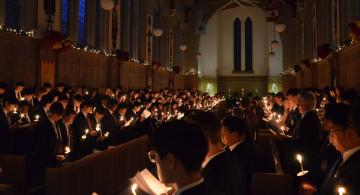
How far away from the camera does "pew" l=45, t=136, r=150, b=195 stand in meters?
5.99

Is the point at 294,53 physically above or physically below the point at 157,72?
above

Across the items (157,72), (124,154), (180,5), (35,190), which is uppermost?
(180,5)

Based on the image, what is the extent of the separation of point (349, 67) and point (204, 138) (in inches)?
678

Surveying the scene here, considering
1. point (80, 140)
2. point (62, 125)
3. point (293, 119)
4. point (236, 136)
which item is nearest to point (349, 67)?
point (293, 119)

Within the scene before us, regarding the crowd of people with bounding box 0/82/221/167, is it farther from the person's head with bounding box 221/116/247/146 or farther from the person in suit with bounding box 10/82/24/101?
the person's head with bounding box 221/116/247/146

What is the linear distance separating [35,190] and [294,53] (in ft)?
130

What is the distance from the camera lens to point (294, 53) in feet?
144

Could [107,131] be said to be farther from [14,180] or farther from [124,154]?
[14,180]

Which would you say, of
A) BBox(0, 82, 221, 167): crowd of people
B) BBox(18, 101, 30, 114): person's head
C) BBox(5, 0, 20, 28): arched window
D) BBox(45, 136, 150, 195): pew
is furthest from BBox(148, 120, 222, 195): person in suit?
BBox(5, 0, 20, 28): arched window

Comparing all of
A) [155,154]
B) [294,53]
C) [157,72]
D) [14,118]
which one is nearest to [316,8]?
[157,72]

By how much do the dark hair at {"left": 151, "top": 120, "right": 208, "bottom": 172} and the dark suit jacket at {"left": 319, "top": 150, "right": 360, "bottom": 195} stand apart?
1305 millimetres

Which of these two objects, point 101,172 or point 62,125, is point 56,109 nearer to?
point 62,125

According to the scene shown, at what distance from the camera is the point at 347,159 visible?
3273 millimetres

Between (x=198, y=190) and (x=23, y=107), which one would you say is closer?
(x=198, y=190)
